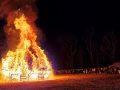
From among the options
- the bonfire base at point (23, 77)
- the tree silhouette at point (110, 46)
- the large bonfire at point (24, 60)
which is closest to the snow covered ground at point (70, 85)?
the bonfire base at point (23, 77)

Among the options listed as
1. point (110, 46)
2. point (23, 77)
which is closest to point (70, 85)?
point (23, 77)

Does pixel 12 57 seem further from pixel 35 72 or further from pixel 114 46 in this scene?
pixel 114 46

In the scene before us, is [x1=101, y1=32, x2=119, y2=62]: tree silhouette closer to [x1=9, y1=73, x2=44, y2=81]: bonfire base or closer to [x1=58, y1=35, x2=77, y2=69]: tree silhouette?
[x1=58, y1=35, x2=77, y2=69]: tree silhouette

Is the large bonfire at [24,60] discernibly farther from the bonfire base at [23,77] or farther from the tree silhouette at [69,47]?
the tree silhouette at [69,47]

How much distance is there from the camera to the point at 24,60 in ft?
66.1

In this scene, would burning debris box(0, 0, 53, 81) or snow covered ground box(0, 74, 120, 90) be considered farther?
burning debris box(0, 0, 53, 81)

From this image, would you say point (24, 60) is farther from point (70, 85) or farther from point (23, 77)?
point (70, 85)

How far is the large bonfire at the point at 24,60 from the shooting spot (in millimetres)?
20125

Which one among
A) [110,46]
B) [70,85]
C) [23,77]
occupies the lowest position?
[70,85]

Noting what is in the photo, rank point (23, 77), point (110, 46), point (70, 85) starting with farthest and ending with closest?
point (110, 46) → point (23, 77) → point (70, 85)

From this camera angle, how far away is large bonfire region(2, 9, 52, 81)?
2012cm

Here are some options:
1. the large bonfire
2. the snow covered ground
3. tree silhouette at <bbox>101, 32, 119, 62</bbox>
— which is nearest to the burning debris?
the large bonfire

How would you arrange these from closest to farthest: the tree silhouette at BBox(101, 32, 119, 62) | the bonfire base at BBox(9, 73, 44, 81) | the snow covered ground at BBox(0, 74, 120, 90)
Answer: the snow covered ground at BBox(0, 74, 120, 90), the bonfire base at BBox(9, 73, 44, 81), the tree silhouette at BBox(101, 32, 119, 62)

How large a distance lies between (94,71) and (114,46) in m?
14.1
